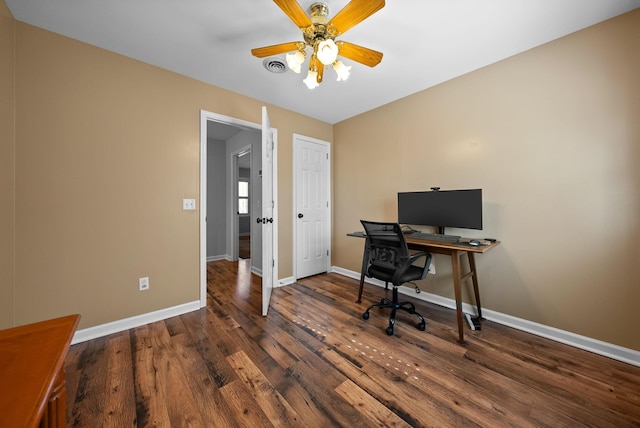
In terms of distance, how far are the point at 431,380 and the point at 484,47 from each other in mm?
2705

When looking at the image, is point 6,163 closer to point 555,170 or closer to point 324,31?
point 324,31

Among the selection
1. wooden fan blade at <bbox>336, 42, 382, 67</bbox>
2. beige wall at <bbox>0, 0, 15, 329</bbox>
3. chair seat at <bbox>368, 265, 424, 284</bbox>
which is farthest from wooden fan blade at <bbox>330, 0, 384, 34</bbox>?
beige wall at <bbox>0, 0, 15, 329</bbox>

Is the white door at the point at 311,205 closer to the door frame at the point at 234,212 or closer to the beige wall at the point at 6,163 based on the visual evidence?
the door frame at the point at 234,212

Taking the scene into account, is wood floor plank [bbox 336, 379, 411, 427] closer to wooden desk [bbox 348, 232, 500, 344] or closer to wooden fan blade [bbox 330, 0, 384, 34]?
wooden desk [bbox 348, 232, 500, 344]

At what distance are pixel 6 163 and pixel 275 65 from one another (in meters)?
2.17

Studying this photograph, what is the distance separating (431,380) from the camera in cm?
151

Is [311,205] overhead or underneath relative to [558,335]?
overhead

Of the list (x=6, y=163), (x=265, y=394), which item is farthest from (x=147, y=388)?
(x=6, y=163)

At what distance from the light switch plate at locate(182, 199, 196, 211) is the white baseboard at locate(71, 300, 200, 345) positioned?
1004mm

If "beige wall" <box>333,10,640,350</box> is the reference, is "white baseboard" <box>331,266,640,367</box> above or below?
below

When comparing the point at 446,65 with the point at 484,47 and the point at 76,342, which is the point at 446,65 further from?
the point at 76,342

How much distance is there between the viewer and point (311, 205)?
362cm

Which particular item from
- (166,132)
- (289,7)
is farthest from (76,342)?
(289,7)

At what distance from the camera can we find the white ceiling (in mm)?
1626
